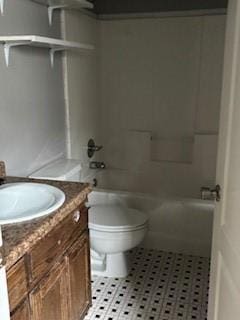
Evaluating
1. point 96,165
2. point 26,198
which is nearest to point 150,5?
point 96,165

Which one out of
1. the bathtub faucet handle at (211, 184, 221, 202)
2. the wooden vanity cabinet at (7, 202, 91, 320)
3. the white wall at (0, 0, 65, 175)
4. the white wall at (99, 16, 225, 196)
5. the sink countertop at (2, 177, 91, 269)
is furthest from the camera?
the white wall at (99, 16, 225, 196)

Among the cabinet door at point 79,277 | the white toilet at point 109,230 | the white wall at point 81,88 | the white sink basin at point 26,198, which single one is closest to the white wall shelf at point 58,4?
the white wall at point 81,88

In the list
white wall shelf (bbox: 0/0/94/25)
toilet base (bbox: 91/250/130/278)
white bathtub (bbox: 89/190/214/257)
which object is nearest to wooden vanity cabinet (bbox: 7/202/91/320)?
toilet base (bbox: 91/250/130/278)

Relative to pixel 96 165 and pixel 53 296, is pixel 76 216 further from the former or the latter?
pixel 96 165

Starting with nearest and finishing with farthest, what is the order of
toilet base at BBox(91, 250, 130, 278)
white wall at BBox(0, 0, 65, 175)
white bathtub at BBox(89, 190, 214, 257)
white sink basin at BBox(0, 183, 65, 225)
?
white sink basin at BBox(0, 183, 65, 225)
white wall at BBox(0, 0, 65, 175)
toilet base at BBox(91, 250, 130, 278)
white bathtub at BBox(89, 190, 214, 257)

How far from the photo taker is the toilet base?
2438 mm


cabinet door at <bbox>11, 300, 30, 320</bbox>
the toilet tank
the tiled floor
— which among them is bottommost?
the tiled floor

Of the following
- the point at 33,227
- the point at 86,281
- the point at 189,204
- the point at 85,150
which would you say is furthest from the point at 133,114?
the point at 33,227

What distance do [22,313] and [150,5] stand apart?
2690mm

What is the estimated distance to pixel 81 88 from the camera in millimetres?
2904

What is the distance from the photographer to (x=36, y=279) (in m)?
1.36

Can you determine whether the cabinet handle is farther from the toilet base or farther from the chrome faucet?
the chrome faucet

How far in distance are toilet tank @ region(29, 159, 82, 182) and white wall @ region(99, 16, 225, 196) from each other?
104cm

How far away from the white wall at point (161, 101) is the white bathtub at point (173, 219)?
690mm
